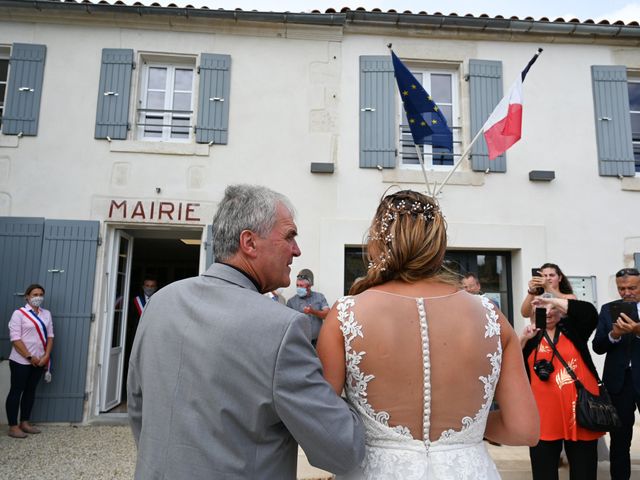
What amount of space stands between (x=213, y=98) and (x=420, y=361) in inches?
226

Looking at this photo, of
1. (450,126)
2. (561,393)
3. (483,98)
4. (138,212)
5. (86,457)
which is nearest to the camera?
(561,393)

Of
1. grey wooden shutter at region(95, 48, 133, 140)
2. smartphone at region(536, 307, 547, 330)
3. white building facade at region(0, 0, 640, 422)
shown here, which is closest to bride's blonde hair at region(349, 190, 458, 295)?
smartphone at region(536, 307, 547, 330)

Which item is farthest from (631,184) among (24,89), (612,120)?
(24,89)

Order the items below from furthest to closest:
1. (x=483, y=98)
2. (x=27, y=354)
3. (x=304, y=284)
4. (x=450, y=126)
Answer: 1. (x=450, y=126)
2. (x=483, y=98)
3. (x=304, y=284)
4. (x=27, y=354)

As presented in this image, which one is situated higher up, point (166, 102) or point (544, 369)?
point (166, 102)

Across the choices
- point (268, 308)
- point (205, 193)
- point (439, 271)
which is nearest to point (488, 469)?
point (439, 271)

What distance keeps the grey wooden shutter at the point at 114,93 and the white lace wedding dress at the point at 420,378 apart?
19.0 ft

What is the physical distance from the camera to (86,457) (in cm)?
468

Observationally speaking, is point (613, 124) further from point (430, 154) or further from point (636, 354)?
point (636, 354)

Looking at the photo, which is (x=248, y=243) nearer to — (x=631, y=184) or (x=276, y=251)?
(x=276, y=251)

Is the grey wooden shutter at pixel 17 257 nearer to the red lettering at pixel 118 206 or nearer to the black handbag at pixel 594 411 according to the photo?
the red lettering at pixel 118 206

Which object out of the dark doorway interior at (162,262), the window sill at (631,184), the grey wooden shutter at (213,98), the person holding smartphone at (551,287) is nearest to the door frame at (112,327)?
the grey wooden shutter at (213,98)

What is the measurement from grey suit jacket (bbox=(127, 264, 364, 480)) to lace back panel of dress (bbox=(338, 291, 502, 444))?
0.58 feet

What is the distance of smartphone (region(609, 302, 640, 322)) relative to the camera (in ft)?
10.9
